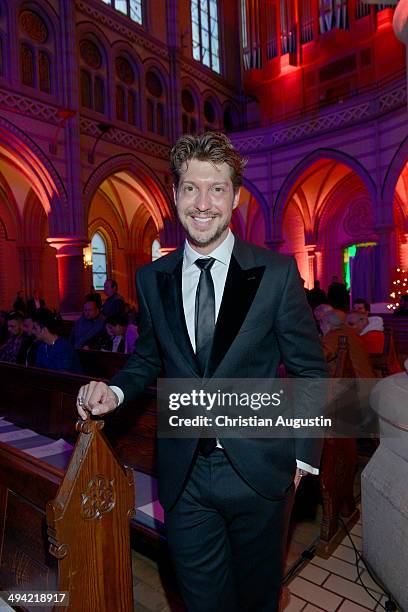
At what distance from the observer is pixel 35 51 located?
445 inches

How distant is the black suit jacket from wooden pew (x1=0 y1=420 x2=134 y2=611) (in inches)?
7.9

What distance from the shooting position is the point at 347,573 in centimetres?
277

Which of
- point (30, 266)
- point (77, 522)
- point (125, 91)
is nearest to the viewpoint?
point (77, 522)


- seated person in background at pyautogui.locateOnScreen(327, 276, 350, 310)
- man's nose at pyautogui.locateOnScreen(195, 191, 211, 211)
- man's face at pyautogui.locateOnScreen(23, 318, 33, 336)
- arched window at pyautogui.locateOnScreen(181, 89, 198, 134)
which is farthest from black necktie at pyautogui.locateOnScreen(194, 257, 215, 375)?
arched window at pyautogui.locateOnScreen(181, 89, 198, 134)

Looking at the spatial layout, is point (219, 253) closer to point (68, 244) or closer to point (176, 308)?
point (176, 308)

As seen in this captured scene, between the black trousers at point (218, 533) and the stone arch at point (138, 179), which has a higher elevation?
the stone arch at point (138, 179)

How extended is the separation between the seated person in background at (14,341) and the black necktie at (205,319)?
16.1 feet

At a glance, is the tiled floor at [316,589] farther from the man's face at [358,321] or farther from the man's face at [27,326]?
the man's face at [27,326]

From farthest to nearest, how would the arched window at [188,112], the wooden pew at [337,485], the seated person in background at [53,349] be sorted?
the arched window at [188,112] < the seated person in background at [53,349] < the wooden pew at [337,485]

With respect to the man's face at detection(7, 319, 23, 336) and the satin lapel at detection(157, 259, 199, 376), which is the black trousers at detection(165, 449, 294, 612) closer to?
the satin lapel at detection(157, 259, 199, 376)

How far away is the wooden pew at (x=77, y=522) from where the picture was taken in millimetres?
1459

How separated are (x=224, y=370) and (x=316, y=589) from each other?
74.8 inches

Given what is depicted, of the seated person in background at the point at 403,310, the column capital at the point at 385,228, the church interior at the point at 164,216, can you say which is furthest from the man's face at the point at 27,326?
the column capital at the point at 385,228

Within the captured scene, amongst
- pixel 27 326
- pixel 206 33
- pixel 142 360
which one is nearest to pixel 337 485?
pixel 142 360
